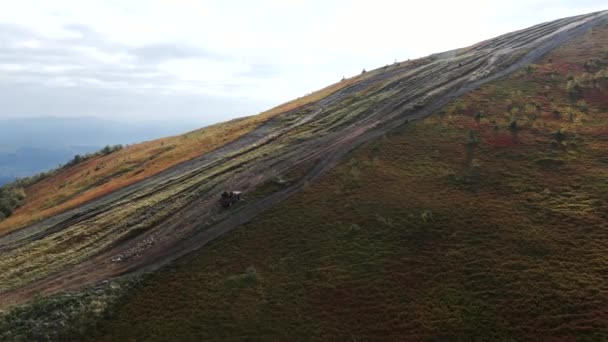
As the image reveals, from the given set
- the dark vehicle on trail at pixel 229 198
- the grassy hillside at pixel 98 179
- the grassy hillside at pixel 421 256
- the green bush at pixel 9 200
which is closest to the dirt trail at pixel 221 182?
the dark vehicle on trail at pixel 229 198

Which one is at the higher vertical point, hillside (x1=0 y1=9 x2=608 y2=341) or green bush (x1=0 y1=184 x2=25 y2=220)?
green bush (x1=0 y1=184 x2=25 y2=220)

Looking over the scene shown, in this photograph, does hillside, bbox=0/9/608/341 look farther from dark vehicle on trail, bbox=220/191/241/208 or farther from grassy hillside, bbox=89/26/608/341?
dark vehicle on trail, bbox=220/191/241/208

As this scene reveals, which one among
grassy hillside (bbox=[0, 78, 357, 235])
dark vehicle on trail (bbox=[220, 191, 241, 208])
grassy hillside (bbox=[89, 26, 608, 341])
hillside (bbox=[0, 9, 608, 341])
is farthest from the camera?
grassy hillside (bbox=[0, 78, 357, 235])

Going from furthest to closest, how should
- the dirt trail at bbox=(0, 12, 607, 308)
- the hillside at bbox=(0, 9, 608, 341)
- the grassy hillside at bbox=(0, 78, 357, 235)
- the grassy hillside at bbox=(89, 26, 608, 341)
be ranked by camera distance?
1. the grassy hillside at bbox=(0, 78, 357, 235)
2. the dirt trail at bbox=(0, 12, 607, 308)
3. the hillside at bbox=(0, 9, 608, 341)
4. the grassy hillside at bbox=(89, 26, 608, 341)

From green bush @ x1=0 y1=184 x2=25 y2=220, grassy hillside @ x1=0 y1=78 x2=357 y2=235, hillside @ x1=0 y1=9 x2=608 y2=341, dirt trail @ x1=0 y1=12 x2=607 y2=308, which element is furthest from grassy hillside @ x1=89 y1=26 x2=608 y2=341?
green bush @ x1=0 y1=184 x2=25 y2=220

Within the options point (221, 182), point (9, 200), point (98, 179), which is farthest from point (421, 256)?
point (9, 200)

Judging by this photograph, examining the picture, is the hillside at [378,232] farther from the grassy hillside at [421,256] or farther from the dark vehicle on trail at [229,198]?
the dark vehicle on trail at [229,198]

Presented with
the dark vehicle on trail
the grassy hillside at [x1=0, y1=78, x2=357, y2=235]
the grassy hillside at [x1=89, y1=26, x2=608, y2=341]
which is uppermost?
the grassy hillside at [x1=0, y1=78, x2=357, y2=235]
